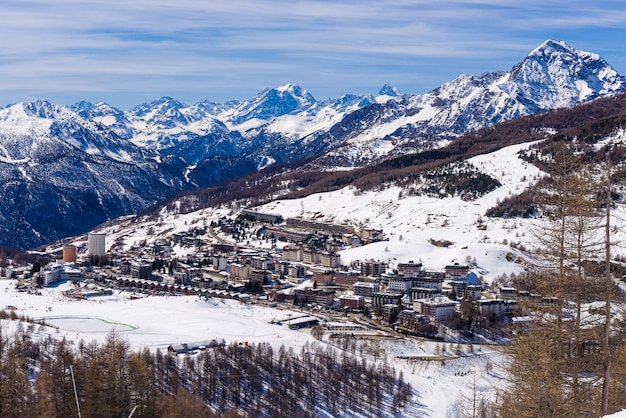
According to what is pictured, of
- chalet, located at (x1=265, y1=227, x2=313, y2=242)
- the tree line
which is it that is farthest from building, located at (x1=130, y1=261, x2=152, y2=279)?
the tree line

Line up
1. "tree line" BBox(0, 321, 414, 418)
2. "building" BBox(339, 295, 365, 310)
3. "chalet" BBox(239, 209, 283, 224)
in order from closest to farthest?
1. "tree line" BBox(0, 321, 414, 418)
2. "building" BBox(339, 295, 365, 310)
3. "chalet" BBox(239, 209, 283, 224)

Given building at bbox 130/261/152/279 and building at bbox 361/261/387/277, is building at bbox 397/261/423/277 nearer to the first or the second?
building at bbox 361/261/387/277

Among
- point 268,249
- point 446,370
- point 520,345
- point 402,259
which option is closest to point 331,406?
point 446,370

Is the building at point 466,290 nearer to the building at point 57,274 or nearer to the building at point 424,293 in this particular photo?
the building at point 424,293

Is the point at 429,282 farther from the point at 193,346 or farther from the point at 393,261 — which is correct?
the point at 193,346

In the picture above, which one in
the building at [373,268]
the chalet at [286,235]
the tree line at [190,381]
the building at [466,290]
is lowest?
the tree line at [190,381]

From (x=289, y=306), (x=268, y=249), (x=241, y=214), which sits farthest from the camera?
(x=241, y=214)

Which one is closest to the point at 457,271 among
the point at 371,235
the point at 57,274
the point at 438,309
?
the point at 438,309

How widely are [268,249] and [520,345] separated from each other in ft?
285

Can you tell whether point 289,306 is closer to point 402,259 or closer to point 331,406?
point 402,259

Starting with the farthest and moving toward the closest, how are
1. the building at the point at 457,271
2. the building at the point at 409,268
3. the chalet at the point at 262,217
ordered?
the chalet at the point at 262,217, the building at the point at 409,268, the building at the point at 457,271

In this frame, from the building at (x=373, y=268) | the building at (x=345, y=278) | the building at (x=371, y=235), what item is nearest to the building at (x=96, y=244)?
the building at (x=371, y=235)

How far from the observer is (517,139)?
16425cm

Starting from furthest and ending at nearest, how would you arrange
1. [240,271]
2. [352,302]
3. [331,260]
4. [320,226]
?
[320,226] < [331,260] < [240,271] < [352,302]
